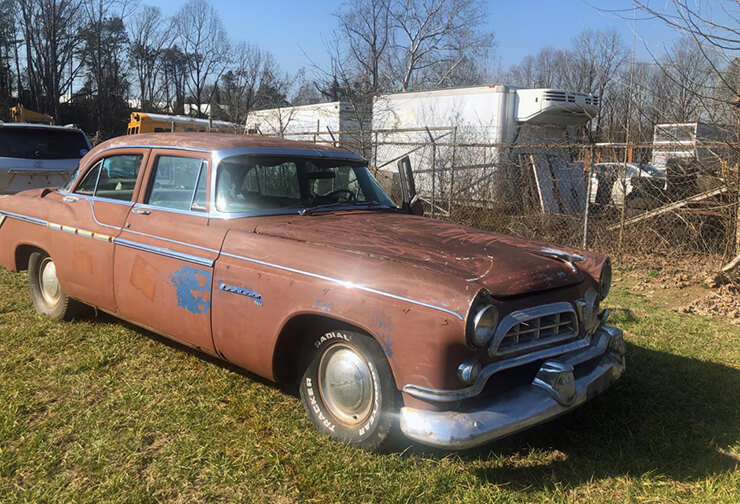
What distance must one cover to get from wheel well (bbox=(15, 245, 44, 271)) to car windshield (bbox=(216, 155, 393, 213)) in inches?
101

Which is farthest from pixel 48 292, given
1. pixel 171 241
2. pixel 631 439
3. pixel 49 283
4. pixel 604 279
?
pixel 631 439

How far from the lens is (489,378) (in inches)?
110

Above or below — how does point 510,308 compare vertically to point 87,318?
above

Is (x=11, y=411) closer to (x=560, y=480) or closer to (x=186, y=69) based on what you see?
(x=560, y=480)

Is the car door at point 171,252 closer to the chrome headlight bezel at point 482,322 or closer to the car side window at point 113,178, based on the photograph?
the car side window at point 113,178

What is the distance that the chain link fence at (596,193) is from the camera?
7.41m

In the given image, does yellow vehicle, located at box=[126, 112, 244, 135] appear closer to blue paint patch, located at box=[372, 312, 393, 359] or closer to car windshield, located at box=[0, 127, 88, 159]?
car windshield, located at box=[0, 127, 88, 159]

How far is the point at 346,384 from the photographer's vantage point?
3.04 m

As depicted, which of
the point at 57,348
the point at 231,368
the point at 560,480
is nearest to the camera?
the point at 560,480

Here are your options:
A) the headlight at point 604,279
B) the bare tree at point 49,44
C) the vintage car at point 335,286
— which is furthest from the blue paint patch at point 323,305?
the bare tree at point 49,44

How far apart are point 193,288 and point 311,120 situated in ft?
46.5

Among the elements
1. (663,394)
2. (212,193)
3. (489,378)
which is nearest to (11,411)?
(212,193)

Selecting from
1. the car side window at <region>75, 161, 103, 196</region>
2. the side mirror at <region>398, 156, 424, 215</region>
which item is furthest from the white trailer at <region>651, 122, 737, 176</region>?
the car side window at <region>75, 161, 103, 196</region>

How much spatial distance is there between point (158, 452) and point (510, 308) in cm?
200
